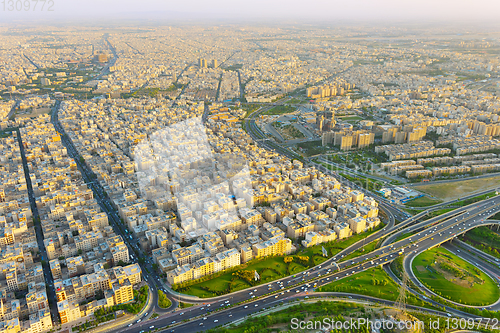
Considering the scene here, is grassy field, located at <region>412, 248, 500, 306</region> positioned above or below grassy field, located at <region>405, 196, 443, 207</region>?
below

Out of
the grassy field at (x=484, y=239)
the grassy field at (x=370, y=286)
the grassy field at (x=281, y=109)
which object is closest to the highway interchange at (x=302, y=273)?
the grassy field at (x=370, y=286)

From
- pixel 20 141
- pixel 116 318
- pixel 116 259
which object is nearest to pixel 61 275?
pixel 116 259

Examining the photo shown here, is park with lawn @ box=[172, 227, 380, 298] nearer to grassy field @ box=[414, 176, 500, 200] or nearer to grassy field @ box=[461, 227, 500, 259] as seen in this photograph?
grassy field @ box=[461, 227, 500, 259]

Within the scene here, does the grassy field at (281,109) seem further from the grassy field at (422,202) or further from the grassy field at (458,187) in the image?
the grassy field at (422,202)

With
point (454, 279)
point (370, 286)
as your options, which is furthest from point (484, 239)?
point (370, 286)

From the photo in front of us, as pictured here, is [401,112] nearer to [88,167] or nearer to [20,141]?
[88,167]

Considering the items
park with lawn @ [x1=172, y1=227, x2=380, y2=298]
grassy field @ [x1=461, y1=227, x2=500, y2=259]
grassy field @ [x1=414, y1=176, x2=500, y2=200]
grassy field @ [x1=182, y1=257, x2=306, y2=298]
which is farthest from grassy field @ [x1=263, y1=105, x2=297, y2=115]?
grassy field @ [x1=182, y1=257, x2=306, y2=298]
